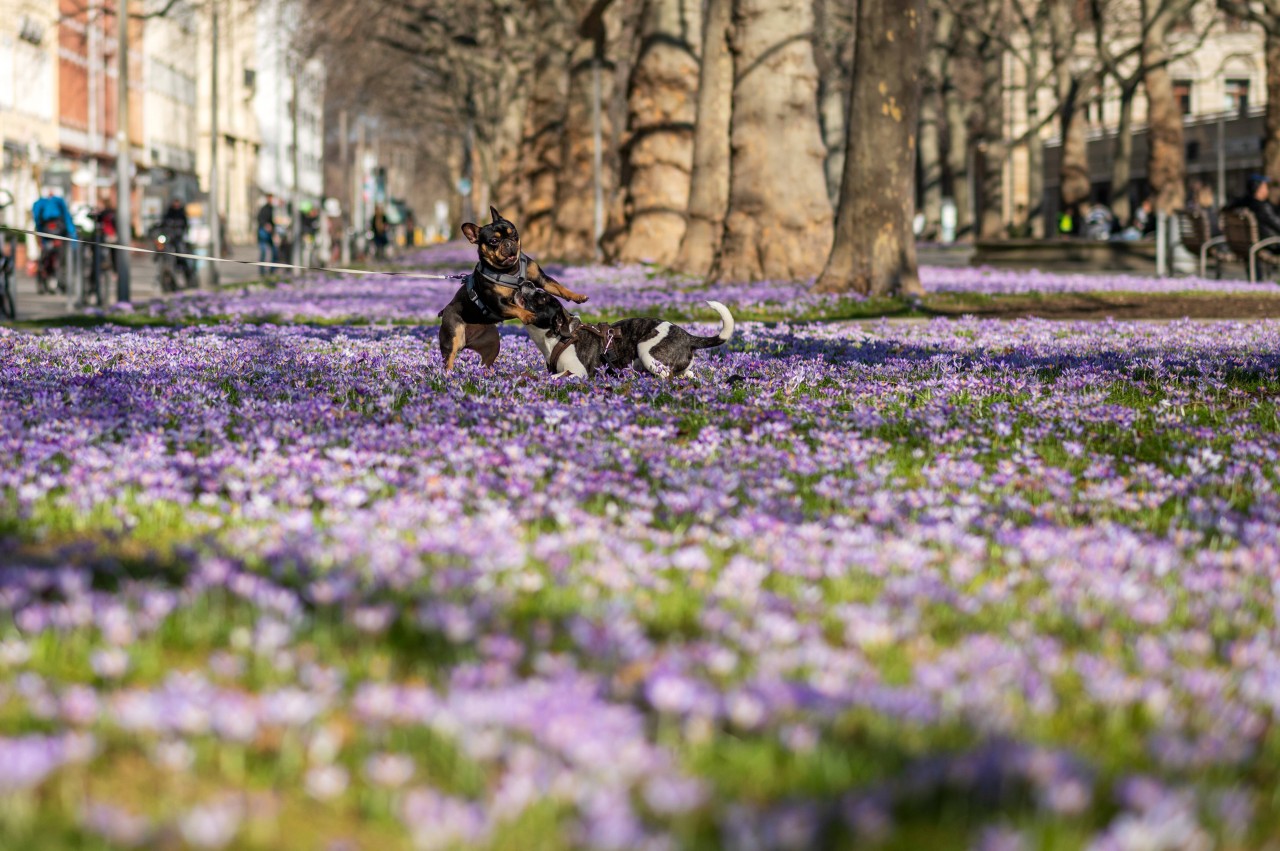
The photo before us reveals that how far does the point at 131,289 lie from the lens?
31.2 metres

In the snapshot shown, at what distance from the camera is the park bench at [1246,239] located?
2434 centimetres

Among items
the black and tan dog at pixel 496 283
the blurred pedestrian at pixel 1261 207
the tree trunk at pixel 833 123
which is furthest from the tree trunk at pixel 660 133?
the black and tan dog at pixel 496 283

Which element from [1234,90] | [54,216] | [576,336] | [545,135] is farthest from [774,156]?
[1234,90]

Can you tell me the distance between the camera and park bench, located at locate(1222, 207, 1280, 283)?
24.3 meters

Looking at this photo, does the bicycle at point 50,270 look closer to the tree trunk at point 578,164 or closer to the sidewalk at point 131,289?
the sidewalk at point 131,289

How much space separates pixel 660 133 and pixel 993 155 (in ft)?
53.8

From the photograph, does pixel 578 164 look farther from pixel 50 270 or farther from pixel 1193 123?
pixel 1193 123

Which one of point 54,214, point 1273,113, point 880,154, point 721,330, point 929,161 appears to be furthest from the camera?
point 929,161

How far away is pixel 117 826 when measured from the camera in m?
2.35

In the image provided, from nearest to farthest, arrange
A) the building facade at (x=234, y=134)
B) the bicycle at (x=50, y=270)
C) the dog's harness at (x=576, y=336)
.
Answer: the dog's harness at (x=576, y=336), the bicycle at (x=50, y=270), the building facade at (x=234, y=134)

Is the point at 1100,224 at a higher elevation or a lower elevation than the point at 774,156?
higher

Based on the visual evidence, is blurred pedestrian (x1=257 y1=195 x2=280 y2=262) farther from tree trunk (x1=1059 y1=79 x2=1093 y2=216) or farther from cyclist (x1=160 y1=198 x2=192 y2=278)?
tree trunk (x1=1059 y1=79 x2=1093 y2=216)

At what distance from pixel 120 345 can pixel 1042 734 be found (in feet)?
33.3

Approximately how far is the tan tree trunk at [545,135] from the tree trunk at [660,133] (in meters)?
8.03
